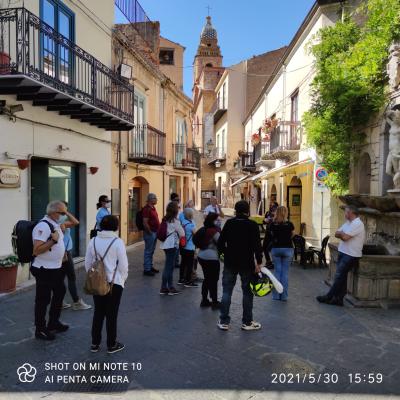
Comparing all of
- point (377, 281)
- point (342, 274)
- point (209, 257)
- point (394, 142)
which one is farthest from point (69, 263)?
point (394, 142)

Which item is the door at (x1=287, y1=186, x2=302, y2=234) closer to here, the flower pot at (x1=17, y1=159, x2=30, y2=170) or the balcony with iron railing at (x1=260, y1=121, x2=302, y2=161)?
the balcony with iron railing at (x1=260, y1=121, x2=302, y2=161)

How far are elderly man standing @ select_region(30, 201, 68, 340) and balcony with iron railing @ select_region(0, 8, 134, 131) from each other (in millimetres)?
2877

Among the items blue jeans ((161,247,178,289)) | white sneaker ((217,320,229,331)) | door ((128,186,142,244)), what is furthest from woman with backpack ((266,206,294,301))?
door ((128,186,142,244))

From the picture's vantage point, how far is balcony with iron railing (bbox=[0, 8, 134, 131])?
648cm

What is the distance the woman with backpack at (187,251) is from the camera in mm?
7637

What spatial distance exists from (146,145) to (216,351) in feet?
33.8

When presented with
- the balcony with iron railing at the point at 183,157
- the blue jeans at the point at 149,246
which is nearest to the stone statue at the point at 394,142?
the blue jeans at the point at 149,246

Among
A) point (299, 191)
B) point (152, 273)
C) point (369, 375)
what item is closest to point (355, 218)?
point (369, 375)

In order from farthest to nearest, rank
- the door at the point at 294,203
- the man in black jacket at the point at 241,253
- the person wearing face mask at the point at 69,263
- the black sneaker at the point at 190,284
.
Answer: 1. the door at the point at 294,203
2. the black sneaker at the point at 190,284
3. the person wearing face mask at the point at 69,263
4. the man in black jacket at the point at 241,253

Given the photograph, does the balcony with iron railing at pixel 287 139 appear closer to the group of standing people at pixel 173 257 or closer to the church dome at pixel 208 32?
the group of standing people at pixel 173 257

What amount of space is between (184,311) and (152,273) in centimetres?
281

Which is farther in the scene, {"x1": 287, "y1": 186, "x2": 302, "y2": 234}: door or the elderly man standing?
{"x1": 287, "y1": 186, "x2": 302, "y2": 234}: door

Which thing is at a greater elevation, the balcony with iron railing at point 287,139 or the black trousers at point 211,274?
the balcony with iron railing at point 287,139

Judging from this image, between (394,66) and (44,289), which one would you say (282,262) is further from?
(394,66)
